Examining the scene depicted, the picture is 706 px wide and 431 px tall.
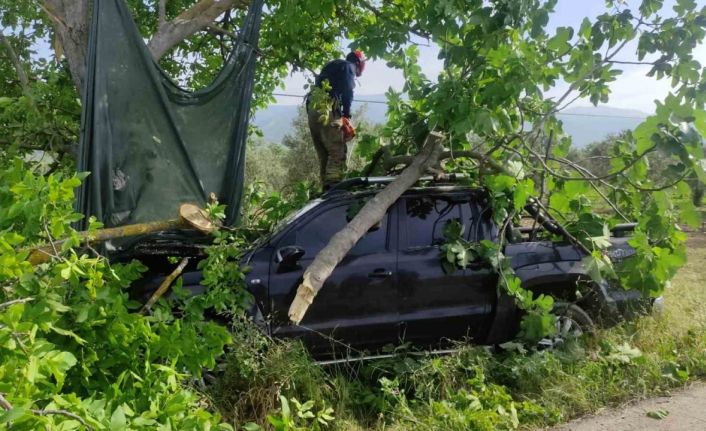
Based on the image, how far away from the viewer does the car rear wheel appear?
15.8 ft

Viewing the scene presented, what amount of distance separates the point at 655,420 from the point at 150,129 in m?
4.62

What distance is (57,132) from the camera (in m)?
5.47

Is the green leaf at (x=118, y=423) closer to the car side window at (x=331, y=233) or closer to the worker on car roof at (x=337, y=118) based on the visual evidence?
the car side window at (x=331, y=233)

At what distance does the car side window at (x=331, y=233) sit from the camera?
455 cm

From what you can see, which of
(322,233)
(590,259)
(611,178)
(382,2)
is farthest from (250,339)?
(382,2)

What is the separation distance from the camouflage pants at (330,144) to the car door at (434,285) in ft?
6.79

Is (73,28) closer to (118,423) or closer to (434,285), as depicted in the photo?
(434,285)

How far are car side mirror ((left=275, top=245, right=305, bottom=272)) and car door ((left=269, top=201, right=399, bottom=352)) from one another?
3 centimetres

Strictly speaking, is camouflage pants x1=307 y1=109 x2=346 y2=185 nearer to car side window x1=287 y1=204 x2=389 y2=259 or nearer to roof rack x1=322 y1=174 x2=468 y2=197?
roof rack x1=322 y1=174 x2=468 y2=197

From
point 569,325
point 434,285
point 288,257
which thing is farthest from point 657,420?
point 288,257

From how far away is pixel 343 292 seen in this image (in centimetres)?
446

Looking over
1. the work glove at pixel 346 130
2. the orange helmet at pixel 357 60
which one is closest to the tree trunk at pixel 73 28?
the work glove at pixel 346 130

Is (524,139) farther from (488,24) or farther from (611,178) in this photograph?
(488,24)

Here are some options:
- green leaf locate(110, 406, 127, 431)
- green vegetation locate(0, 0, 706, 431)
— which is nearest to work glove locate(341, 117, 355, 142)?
green vegetation locate(0, 0, 706, 431)
